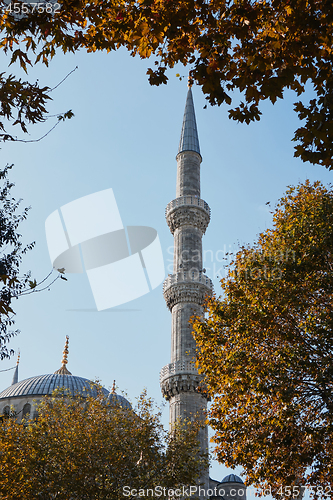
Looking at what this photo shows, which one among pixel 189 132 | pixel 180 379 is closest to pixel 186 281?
pixel 180 379

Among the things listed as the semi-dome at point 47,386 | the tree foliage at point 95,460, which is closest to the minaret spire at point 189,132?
the semi-dome at point 47,386

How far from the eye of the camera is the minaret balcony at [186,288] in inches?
1266

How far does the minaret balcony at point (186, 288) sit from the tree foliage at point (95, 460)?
14.6m

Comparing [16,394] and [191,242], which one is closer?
[191,242]

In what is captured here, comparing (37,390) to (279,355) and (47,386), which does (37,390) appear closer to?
(47,386)

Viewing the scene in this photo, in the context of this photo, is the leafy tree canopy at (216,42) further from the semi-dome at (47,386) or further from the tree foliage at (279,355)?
the semi-dome at (47,386)

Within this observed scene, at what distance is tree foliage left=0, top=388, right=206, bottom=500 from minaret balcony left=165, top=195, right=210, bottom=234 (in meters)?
18.2

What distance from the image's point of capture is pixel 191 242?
34.1 metres

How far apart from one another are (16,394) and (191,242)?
18.3 m

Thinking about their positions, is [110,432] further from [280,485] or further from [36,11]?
[36,11]

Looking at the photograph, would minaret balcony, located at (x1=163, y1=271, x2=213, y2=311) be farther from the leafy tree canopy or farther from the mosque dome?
the leafy tree canopy

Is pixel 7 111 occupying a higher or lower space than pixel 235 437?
higher

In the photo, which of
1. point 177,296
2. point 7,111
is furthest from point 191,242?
point 7,111

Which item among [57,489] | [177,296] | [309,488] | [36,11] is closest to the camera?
[36,11]
